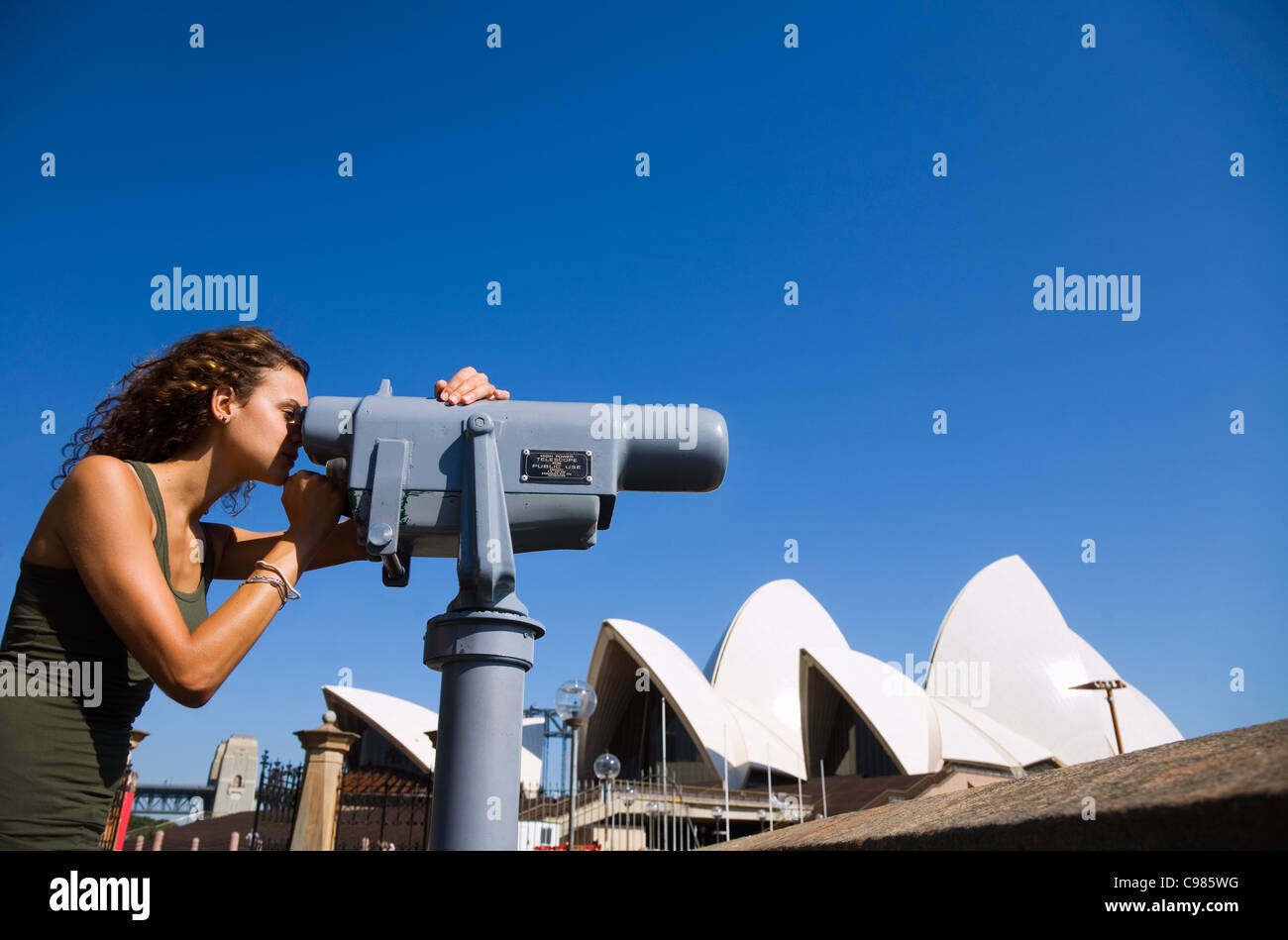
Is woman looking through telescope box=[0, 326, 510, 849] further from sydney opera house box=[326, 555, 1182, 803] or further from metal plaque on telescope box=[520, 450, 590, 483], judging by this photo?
sydney opera house box=[326, 555, 1182, 803]

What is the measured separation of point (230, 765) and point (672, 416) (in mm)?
57780

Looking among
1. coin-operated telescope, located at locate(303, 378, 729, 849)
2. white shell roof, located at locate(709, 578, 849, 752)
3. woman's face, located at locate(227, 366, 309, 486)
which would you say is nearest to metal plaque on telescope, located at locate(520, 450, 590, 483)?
coin-operated telescope, located at locate(303, 378, 729, 849)

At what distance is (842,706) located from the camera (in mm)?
28047

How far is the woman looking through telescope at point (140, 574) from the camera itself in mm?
1148

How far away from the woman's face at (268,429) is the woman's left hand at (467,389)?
276 mm

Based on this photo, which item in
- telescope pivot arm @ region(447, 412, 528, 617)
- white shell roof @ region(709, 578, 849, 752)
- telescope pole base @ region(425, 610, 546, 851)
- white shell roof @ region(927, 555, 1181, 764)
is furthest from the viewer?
white shell roof @ region(709, 578, 849, 752)

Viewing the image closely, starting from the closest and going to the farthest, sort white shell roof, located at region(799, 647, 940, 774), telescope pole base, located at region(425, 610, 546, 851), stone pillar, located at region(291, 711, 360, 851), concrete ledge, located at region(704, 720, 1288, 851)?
1. concrete ledge, located at region(704, 720, 1288, 851)
2. telescope pole base, located at region(425, 610, 546, 851)
3. stone pillar, located at region(291, 711, 360, 851)
4. white shell roof, located at region(799, 647, 940, 774)

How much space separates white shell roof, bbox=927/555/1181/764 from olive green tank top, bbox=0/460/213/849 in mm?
30610

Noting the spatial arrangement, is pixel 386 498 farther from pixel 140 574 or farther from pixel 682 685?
pixel 682 685

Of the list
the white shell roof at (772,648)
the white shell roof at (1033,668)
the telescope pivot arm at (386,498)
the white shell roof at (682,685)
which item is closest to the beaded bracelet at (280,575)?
the telescope pivot arm at (386,498)

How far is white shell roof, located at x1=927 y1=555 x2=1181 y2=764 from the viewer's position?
2823 cm

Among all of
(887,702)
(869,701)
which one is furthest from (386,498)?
(887,702)
